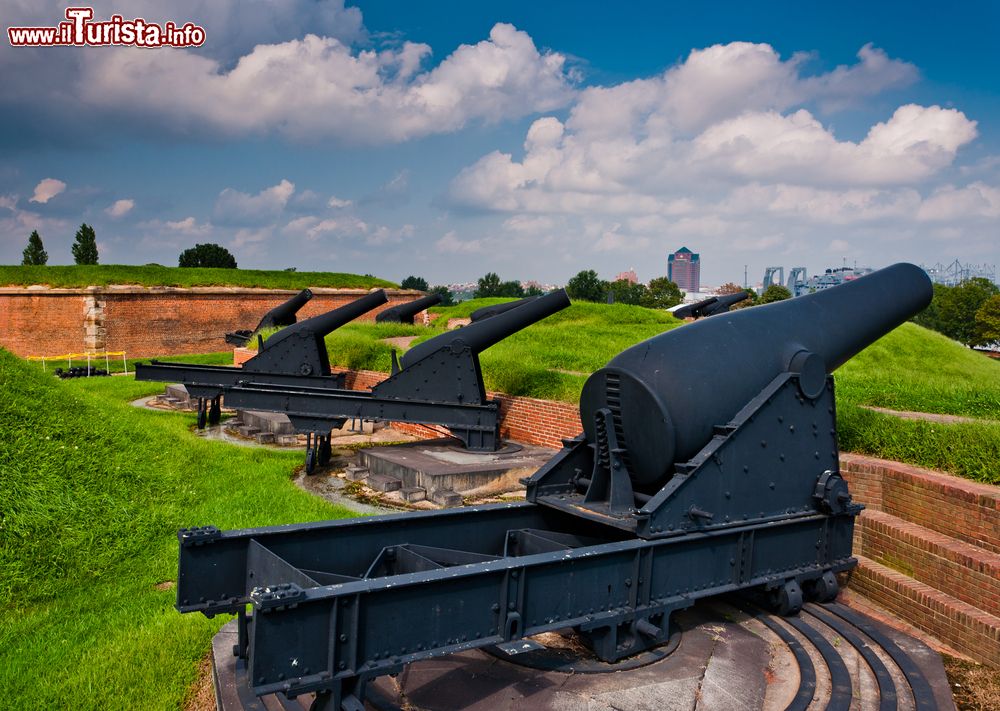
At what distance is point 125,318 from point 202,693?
2739 centimetres

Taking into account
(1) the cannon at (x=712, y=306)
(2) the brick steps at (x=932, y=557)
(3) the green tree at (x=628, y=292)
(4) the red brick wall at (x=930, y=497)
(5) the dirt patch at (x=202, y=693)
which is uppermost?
(3) the green tree at (x=628, y=292)

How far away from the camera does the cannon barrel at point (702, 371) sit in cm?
439

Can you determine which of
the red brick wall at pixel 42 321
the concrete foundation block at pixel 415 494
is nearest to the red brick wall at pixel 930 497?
the concrete foundation block at pixel 415 494

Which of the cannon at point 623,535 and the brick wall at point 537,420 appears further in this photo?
the brick wall at point 537,420

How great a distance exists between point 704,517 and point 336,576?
6.34 ft

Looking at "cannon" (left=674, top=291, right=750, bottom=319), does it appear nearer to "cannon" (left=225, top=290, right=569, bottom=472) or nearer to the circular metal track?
"cannon" (left=225, top=290, right=569, bottom=472)

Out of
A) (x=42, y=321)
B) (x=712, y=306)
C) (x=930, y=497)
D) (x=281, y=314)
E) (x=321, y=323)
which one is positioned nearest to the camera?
(x=930, y=497)

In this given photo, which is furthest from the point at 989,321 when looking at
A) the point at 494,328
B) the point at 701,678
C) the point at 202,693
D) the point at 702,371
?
the point at 202,693

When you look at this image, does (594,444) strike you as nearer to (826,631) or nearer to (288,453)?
(826,631)

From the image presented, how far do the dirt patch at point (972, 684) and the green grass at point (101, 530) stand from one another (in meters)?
3.94

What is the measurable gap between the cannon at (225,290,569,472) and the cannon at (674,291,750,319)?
11135 mm

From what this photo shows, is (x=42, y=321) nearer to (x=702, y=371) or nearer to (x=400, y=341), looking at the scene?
(x=400, y=341)

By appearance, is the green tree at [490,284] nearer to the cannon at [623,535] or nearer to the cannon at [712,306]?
the cannon at [712,306]

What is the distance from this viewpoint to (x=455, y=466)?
29.1ft
